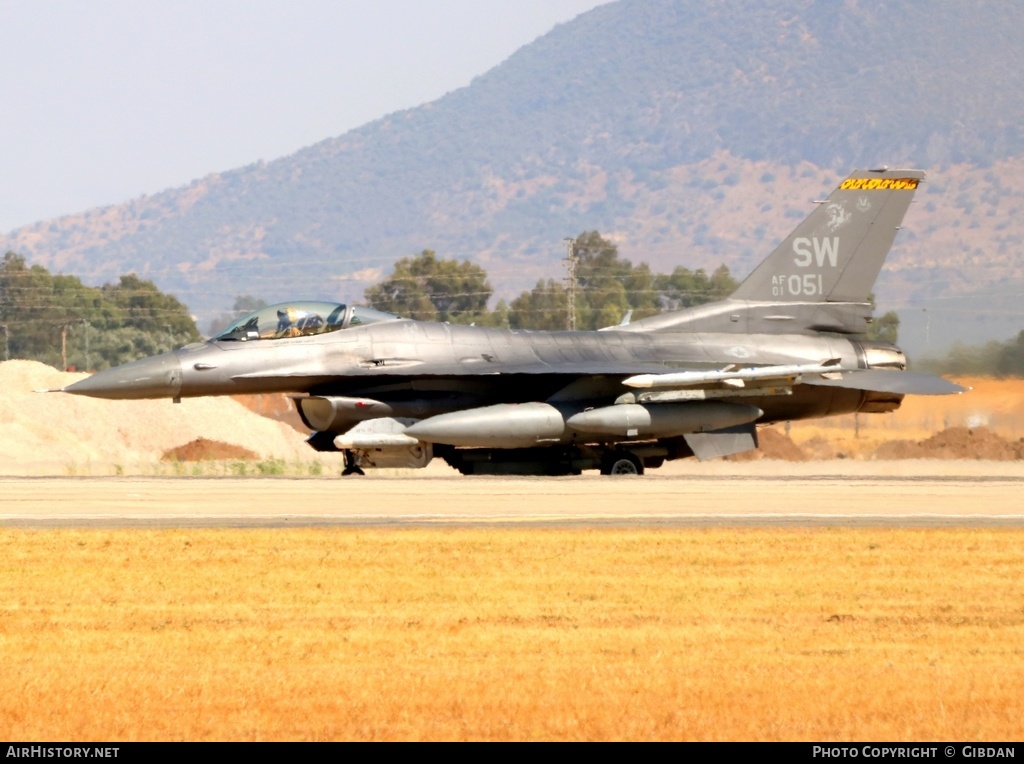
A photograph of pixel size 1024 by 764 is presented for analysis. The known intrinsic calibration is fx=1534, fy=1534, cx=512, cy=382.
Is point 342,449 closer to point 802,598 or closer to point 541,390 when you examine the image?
point 541,390

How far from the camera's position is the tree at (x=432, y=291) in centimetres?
8431

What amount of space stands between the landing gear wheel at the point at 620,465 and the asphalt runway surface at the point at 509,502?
1.58 metres

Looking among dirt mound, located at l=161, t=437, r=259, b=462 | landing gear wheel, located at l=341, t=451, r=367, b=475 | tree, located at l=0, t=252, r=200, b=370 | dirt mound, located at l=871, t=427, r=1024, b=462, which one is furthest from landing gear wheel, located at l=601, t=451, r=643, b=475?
tree, located at l=0, t=252, r=200, b=370

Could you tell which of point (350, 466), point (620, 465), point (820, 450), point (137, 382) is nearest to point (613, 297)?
point (820, 450)

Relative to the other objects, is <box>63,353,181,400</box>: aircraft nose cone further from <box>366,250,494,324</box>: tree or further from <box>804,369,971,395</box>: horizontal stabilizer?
<box>366,250,494,324</box>: tree

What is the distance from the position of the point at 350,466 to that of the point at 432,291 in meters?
67.2

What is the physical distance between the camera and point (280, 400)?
182ft

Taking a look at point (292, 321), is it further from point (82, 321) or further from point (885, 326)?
point (82, 321)

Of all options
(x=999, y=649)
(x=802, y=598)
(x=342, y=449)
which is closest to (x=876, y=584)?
(x=802, y=598)

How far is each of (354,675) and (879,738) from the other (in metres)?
2.94

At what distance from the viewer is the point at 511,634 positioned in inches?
388

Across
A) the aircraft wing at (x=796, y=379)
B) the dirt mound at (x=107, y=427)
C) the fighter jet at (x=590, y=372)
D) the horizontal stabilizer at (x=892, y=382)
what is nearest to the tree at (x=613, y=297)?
the dirt mound at (x=107, y=427)

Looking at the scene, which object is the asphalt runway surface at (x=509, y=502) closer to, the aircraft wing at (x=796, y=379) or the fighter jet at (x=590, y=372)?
the fighter jet at (x=590, y=372)
